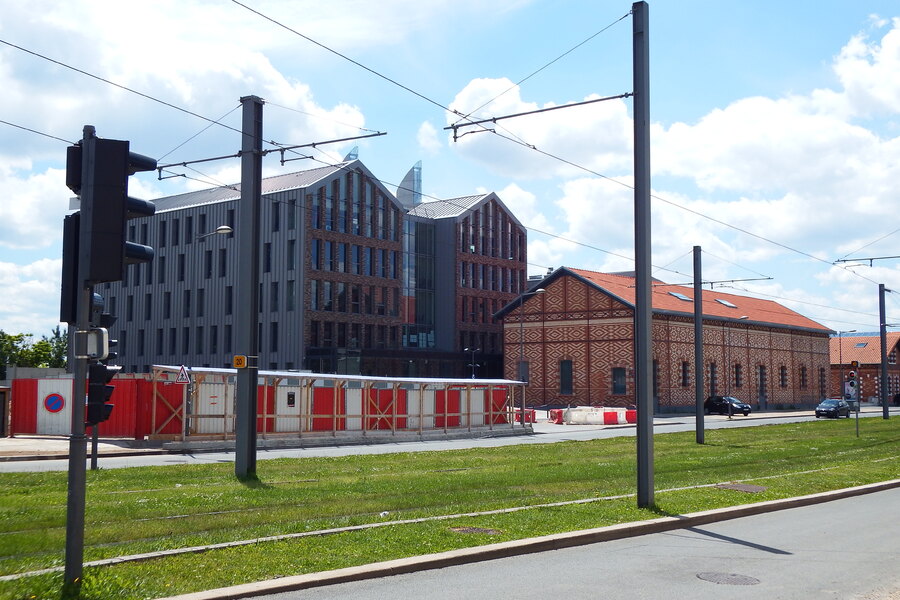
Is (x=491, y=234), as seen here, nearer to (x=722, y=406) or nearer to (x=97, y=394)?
(x=722, y=406)

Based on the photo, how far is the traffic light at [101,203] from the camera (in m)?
7.45

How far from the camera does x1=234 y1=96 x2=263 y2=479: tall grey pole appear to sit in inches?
711

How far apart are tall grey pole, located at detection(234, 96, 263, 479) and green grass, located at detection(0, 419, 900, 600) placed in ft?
3.93

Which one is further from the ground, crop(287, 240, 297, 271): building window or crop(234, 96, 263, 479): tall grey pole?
crop(287, 240, 297, 271): building window

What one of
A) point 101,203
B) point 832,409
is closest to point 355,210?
point 832,409

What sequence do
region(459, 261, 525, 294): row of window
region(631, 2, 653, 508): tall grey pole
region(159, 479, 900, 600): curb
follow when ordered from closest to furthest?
1. region(159, 479, 900, 600): curb
2. region(631, 2, 653, 508): tall grey pole
3. region(459, 261, 525, 294): row of window

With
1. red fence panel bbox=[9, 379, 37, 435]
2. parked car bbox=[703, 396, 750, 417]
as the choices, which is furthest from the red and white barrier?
red fence panel bbox=[9, 379, 37, 435]

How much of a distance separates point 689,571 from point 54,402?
87.2 ft

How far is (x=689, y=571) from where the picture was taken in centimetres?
949

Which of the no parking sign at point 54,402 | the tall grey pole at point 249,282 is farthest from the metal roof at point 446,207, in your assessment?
the tall grey pole at point 249,282

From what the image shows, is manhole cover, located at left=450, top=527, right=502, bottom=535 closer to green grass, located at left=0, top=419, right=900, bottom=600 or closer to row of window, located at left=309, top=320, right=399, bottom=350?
green grass, located at left=0, top=419, right=900, bottom=600

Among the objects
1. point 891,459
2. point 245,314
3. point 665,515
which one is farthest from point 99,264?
point 891,459

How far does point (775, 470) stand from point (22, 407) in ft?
86.4

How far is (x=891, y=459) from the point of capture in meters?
24.4
